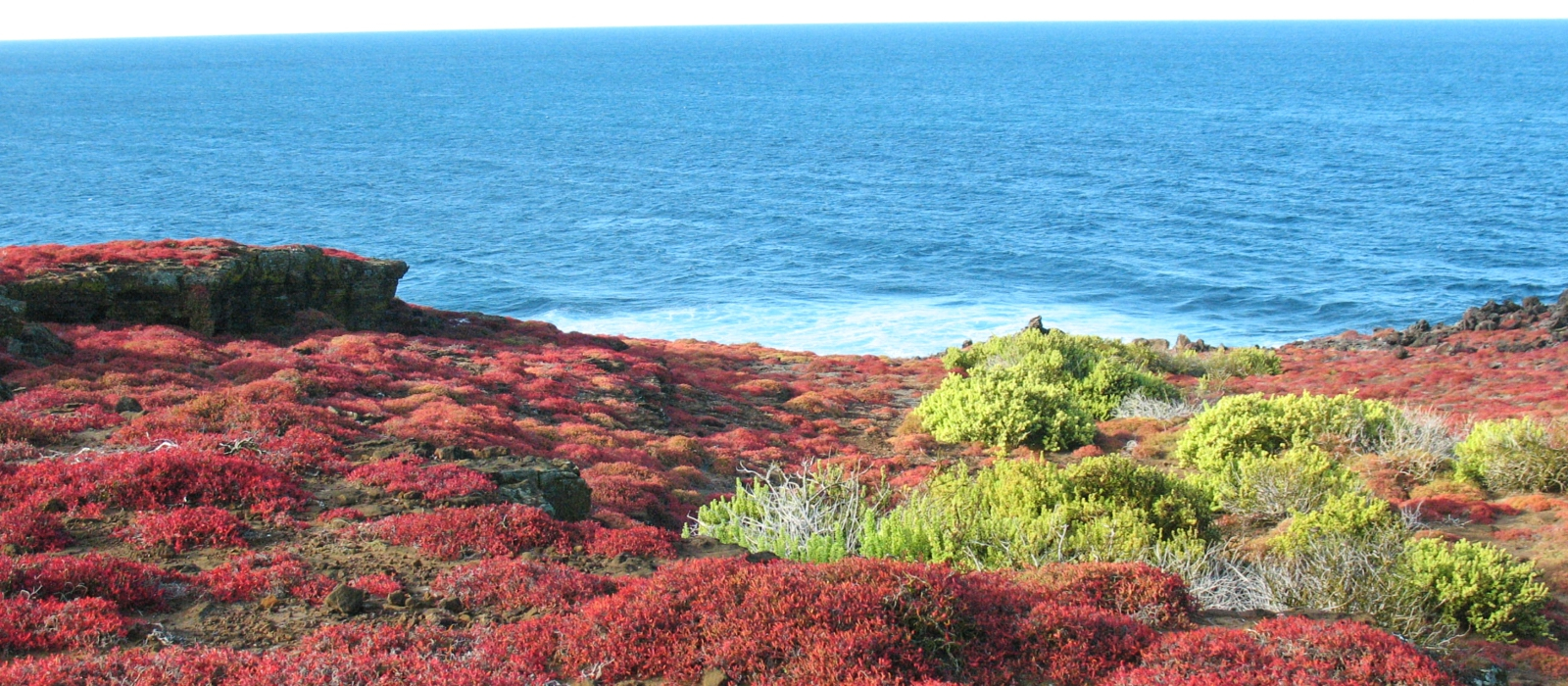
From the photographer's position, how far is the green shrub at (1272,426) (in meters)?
15.2

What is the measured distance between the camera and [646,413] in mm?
20188

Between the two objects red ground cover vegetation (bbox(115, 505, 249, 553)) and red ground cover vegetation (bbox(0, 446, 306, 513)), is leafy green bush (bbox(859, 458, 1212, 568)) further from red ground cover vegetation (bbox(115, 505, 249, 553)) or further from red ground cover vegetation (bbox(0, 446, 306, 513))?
red ground cover vegetation (bbox(0, 446, 306, 513))

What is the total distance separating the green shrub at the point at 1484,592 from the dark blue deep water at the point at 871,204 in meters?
33.5

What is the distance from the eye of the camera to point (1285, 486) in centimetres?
1244

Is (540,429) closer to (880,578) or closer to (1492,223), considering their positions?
(880,578)

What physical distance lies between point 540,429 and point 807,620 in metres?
11.4

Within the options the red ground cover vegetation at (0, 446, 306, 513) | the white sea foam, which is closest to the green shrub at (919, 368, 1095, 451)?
the red ground cover vegetation at (0, 446, 306, 513)

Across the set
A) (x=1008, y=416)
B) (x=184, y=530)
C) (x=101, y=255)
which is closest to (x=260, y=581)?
(x=184, y=530)

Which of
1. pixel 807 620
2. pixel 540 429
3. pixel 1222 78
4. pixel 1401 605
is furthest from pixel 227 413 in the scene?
pixel 1222 78

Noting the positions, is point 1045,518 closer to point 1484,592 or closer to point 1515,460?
point 1484,592

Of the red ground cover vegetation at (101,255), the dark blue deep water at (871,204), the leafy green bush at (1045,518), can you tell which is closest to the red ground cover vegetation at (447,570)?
the leafy green bush at (1045,518)

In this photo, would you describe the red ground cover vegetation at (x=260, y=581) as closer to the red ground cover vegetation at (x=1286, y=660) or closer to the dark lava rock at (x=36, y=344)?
the red ground cover vegetation at (x=1286, y=660)

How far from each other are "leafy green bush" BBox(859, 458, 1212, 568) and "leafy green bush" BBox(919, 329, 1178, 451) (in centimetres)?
534

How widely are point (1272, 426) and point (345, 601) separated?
44.3 feet
